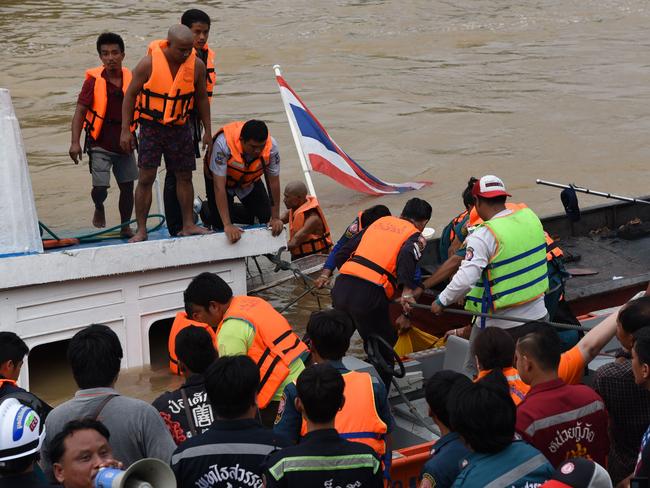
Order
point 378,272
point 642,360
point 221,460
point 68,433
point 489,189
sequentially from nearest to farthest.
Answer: point 68,433 < point 221,460 < point 642,360 < point 489,189 < point 378,272

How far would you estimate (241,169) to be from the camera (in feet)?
25.4

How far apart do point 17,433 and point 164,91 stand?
414cm

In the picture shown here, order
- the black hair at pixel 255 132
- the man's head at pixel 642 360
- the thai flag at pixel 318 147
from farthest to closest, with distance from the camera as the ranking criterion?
the thai flag at pixel 318 147
the black hair at pixel 255 132
the man's head at pixel 642 360

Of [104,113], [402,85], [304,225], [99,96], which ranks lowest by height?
[402,85]

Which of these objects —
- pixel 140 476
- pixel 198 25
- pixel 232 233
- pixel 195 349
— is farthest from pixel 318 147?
pixel 140 476

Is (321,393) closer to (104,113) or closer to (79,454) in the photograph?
(79,454)

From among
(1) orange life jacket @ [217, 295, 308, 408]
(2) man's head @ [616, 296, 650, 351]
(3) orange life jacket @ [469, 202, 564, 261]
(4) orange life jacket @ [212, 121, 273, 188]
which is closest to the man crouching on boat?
(3) orange life jacket @ [469, 202, 564, 261]

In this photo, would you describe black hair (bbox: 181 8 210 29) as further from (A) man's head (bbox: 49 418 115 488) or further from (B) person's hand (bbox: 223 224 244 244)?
(A) man's head (bbox: 49 418 115 488)

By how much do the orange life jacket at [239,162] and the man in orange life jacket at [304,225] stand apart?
1.26 metres

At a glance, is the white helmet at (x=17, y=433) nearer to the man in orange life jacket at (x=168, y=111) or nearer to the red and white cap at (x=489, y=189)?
the red and white cap at (x=489, y=189)

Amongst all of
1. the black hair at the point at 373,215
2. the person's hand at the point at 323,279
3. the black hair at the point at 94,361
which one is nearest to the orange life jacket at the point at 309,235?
the person's hand at the point at 323,279

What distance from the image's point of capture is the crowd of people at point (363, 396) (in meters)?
3.54

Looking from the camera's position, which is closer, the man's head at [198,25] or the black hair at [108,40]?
the black hair at [108,40]

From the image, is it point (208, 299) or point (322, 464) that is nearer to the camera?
point (322, 464)
